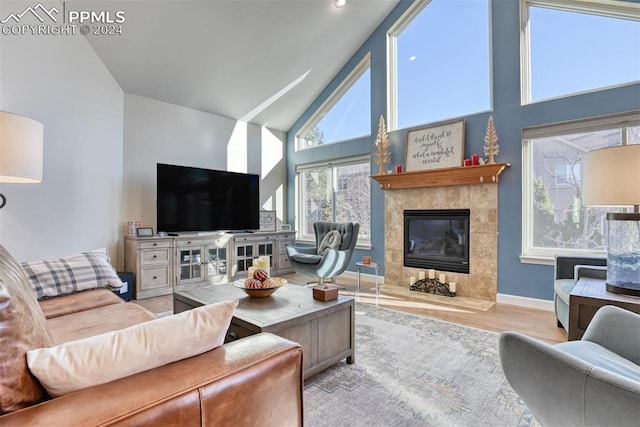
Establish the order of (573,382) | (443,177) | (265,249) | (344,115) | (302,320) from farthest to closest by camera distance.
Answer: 1. (344,115)
2. (265,249)
3. (443,177)
4. (302,320)
5. (573,382)

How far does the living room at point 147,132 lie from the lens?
9.07 feet

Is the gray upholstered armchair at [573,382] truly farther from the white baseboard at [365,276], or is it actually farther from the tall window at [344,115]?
the tall window at [344,115]

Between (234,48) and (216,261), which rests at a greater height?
(234,48)

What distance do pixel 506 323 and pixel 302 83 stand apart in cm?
423

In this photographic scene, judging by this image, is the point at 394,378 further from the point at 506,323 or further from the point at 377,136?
the point at 377,136

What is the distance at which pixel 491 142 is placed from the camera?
3.57m

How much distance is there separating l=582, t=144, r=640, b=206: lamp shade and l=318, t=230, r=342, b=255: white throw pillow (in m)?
2.65

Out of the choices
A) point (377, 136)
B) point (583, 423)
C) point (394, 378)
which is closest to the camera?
point (583, 423)

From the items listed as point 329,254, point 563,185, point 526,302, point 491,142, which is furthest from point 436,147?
point 526,302

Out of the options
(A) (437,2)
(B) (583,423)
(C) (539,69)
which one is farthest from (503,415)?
(A) (437,2)

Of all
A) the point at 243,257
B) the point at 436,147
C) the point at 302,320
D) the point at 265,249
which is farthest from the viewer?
the point at 265,249

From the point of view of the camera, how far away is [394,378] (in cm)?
193

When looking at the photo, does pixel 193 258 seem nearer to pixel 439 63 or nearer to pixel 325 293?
pixel 325 293

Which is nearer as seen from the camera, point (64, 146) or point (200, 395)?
point (200, 395)
